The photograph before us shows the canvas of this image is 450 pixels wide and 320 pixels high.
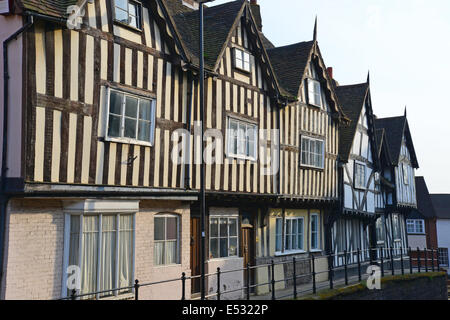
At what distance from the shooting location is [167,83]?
11.4m

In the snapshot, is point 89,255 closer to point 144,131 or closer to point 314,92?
point 144,131

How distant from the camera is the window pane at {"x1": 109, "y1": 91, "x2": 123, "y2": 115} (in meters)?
10.0

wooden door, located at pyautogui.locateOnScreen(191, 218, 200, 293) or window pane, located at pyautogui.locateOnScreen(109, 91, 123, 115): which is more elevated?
window pane, located at pyautogui.locateOnScreen(109, 91, 123, 115)

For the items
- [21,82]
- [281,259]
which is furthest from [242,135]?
[21,82]

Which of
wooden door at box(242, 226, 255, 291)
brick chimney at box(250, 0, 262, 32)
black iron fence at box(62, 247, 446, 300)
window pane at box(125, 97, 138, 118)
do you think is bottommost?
black iron fence at box(62, 247, 446, 300)

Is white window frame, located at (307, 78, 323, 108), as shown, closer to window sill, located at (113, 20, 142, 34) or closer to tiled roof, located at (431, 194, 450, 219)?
window sill, located at (113, 20, 142, 34)

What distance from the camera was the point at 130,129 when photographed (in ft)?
34.0

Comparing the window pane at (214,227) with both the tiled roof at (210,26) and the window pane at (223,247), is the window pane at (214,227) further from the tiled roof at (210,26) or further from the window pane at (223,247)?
the tiled roof at (210,26)

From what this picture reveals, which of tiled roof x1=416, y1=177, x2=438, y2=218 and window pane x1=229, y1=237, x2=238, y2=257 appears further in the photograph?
tiled roof x1=416, y1=177, x2=438, y2=218

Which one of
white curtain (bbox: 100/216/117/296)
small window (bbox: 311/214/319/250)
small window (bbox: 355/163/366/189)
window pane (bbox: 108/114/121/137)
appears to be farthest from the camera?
small window (bbox: 355/163/366/189)

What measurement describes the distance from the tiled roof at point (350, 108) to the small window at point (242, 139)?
20.6 feet

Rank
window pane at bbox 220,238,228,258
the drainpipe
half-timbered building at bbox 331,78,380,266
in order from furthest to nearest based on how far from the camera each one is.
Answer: half-timbered building at bbox 331,78,380,266
window pane at bbox 220,238,228,258
the drainpipe

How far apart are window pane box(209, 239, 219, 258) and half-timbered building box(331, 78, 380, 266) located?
689 cm

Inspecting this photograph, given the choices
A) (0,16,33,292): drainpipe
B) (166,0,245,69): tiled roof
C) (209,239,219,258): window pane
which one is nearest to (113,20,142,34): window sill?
(166,0,245,69): tiled roof
